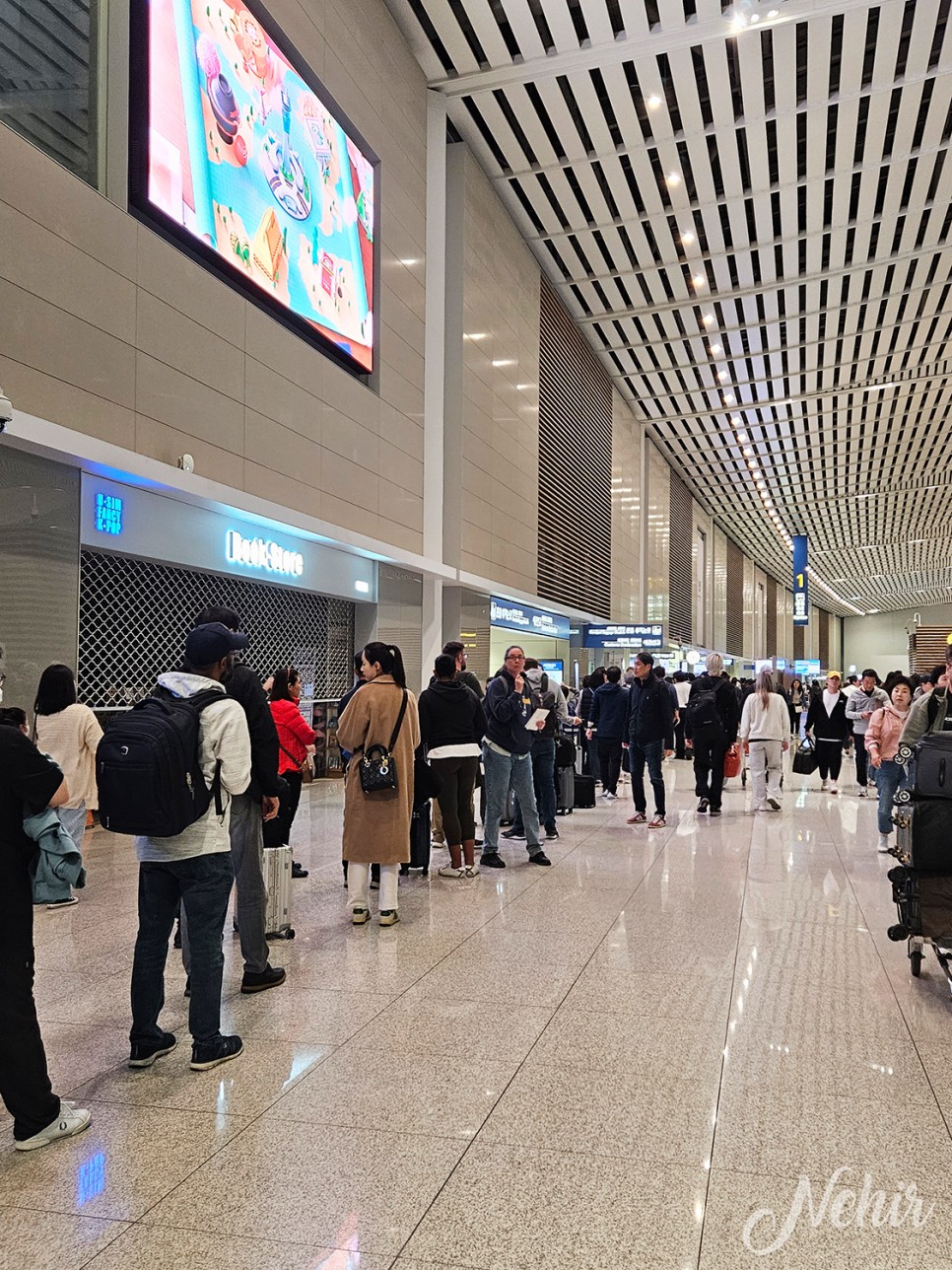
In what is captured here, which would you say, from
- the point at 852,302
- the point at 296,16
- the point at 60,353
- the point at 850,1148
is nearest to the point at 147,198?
the point at 60,353

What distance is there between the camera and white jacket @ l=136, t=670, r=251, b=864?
3.28 metres

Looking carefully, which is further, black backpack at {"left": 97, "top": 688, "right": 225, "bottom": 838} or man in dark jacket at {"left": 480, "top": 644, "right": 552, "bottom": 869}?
man in dark jacket at {"left": 480, "top": 644, "right": 552, "bottom": 869}

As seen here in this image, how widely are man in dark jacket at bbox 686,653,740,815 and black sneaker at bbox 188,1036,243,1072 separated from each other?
24.8 ft

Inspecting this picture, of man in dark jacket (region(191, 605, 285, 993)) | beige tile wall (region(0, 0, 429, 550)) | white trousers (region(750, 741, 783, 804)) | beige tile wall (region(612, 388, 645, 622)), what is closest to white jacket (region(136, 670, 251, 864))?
man in dark jacket (region(191, 605, 285, 993))

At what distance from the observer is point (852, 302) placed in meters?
19.2

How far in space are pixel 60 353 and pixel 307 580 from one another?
413cm

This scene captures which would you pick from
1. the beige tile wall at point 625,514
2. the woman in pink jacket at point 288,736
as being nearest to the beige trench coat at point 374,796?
the woman in pink jacket at point 288,736

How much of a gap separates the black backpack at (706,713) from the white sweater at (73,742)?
6418mm

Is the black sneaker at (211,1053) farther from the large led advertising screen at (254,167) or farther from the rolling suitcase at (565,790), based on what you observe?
the rolling suitcase at (565,790)

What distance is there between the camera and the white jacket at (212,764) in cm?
328

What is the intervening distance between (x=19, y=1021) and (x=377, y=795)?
2648mm

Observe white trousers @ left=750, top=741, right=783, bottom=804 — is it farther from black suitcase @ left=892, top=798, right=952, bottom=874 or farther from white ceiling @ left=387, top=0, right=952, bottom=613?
white ceiling @ left=387, top=0, right=952, bottom=613

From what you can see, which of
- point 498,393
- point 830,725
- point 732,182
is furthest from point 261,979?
point 732,182

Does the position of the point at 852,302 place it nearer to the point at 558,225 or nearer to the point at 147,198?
the point at 558,225
